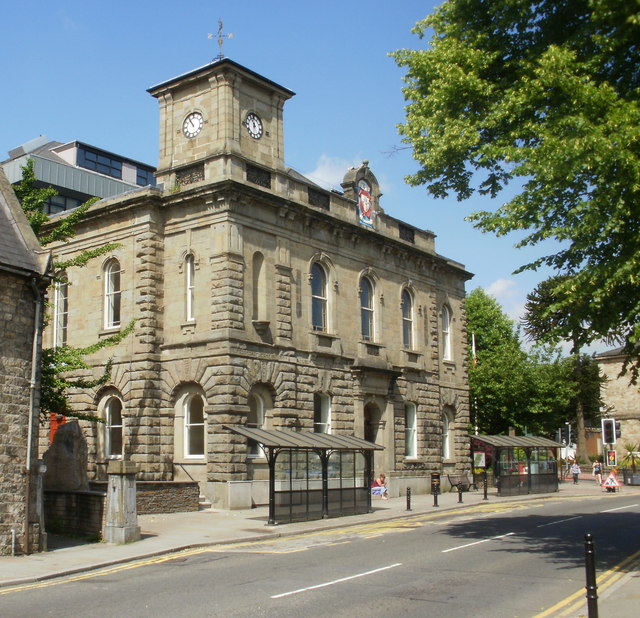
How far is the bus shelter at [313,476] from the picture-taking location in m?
23.7

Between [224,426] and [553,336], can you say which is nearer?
[553,336]

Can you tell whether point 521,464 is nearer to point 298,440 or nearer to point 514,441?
point 514,441

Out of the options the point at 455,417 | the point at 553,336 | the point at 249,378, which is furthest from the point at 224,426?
the point at 455,417

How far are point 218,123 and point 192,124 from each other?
153 cm

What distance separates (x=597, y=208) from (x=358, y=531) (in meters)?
12.1

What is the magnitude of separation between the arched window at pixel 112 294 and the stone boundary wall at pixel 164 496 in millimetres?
7862

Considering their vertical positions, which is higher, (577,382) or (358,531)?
(577,382)

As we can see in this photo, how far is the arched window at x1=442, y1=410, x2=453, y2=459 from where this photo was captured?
4034 centimetres

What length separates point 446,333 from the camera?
138 feet

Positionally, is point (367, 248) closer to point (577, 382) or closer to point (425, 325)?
point (425, 325)

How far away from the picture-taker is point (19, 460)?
55.9 ft

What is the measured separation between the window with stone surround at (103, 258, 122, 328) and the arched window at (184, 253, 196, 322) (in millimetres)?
3100

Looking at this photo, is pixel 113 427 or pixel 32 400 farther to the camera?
pixel 113 427

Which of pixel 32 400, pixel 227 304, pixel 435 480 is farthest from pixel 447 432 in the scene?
pixel 32 400
